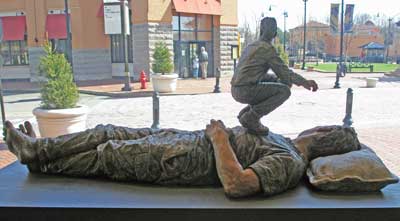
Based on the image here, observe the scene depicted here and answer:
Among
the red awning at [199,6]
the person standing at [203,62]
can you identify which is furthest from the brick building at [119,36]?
the person standing at [203,62]

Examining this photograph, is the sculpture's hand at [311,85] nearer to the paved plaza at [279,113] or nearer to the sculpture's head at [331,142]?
the sculpture's head at [331,142]

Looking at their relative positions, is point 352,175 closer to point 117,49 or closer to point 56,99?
point 56,99

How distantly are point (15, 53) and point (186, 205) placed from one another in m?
27.2

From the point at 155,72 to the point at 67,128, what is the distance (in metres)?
9.91

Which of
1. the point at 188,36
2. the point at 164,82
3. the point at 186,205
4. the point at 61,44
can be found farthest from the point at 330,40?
the point at 186,205

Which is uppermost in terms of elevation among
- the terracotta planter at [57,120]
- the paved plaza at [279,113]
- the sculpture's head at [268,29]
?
the sculpture's head at [268,29]

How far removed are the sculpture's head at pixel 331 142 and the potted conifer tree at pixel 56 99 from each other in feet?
16.8

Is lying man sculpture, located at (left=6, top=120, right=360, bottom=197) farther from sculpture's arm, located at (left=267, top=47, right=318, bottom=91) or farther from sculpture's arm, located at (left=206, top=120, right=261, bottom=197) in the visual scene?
sculpture's arm, located at (left=267, top=47, right=318, bottom=91)

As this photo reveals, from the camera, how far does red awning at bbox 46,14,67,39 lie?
77.5 feet

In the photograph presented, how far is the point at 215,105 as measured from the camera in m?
13.1

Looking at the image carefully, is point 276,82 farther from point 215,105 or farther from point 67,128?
point 215,105

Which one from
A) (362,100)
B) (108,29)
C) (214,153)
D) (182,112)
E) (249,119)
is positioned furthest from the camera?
(108,29)

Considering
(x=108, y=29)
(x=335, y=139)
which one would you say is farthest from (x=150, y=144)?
(x=108, y=29)

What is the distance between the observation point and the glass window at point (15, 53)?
25.9 meters
